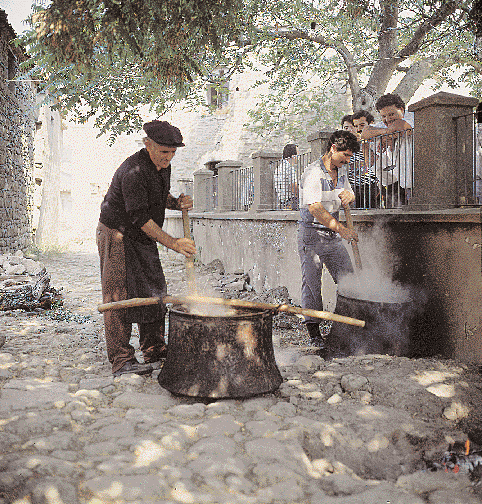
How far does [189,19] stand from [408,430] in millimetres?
3571

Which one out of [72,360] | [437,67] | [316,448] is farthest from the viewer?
[437,67]

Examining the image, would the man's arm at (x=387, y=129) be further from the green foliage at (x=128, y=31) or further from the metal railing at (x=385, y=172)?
the green foliage at (x=128, y=31)

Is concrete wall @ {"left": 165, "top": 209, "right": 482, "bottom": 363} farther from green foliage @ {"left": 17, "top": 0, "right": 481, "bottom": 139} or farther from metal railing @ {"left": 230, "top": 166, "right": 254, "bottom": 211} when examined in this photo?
metal railing @ {"left": 230, "top": 166, "right": 254, "bottom": 211}

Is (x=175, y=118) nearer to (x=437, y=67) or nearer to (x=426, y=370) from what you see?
(x=437, y=67)

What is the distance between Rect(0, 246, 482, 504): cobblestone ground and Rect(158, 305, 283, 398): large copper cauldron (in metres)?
0.12

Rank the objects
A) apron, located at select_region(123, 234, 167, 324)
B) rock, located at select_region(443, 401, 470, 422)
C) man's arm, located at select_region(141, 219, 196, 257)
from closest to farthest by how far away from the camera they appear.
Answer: rock, located at select_region(443, 401, 470, 422), man's arm, located at select_region(141, 219, 196, 257), apron, located at select_region(123, 234, 167, 324)

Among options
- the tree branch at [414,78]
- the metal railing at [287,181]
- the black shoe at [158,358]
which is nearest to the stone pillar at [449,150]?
the black shoe at [158,358]

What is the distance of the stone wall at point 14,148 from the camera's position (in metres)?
10.9

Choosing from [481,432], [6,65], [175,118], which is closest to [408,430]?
[481,432]

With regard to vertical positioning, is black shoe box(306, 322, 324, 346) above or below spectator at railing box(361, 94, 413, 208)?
below

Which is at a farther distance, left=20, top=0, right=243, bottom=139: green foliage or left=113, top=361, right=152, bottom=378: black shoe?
left=113, top=361, right=152, bottom=378: black shoe

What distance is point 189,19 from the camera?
412cm

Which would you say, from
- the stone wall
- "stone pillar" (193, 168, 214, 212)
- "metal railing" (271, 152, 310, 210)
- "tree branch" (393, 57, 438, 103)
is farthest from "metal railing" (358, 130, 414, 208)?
"stone pillar" (193, 168, 214, 212)

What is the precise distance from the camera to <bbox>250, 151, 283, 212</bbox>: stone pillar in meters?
9.26
